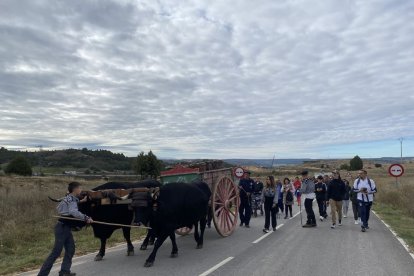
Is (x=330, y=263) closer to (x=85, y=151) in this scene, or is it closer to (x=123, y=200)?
(x=123, y=200)

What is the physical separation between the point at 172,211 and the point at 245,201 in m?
7.16

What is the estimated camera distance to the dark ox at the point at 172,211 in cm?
978

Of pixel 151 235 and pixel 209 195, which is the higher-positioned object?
pixel 209 195


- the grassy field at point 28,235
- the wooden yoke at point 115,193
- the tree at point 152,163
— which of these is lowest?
the grassy field at point 28,235

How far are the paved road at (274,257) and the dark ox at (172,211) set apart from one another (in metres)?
0.57

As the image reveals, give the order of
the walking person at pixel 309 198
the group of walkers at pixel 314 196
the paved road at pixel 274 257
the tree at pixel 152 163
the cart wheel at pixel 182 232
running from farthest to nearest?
the tree at pixel 152 163 < the walking person at pixel 309 198 < the group of walkers at pixel 314 196 < the cart wheel at pixel 182 232 < the paved road at pixel 274 257

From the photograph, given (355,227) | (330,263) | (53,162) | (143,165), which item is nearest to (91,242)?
(330,263)

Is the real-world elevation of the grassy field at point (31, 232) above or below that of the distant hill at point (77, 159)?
below

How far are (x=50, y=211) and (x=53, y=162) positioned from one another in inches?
4237

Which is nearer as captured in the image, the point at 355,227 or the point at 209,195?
the point at 209,195

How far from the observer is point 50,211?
61.6 ft

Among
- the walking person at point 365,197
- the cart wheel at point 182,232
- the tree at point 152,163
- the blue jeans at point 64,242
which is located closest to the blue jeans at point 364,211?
the walking person at point 365,197

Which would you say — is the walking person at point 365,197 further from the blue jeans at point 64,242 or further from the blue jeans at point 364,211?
the blue jeans at point 64,242

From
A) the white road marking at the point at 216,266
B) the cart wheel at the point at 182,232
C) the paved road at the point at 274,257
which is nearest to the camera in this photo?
the white road marking at the point at 216,266
